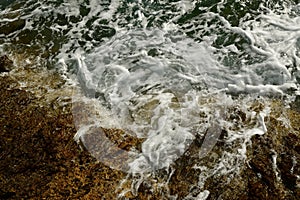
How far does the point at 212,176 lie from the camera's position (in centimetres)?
493

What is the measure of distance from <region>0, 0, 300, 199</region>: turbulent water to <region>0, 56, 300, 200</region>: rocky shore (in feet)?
0.56

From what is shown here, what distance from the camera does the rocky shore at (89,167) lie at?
4758mm

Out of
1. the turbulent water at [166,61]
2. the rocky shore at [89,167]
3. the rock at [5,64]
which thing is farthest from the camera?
the rock at [5,64]

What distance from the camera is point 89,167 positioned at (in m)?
5.04

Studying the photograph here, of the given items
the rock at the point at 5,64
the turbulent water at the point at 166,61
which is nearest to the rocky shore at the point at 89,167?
the turbulent water at the point at 166,61

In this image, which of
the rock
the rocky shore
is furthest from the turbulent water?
the rock

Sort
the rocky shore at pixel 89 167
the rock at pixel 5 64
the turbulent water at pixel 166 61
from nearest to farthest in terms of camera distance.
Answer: the rocky shore at pixel 89 167
the turbulent water at pixel 166 61
the rock at pixel 5 64

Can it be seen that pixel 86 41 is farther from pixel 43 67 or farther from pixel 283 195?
pixel 283 195

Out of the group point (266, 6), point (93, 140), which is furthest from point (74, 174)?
point (266, 6)

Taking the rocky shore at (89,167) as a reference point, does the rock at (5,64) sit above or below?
above

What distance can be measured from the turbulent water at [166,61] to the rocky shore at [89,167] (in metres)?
0.17

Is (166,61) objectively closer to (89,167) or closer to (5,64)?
(89,167)

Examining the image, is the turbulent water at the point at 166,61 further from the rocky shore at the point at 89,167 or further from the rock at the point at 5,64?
the rock at the point at 5,64

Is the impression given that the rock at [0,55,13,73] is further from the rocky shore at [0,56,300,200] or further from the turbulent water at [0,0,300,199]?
the rocky shore at [0,56,300,200]
